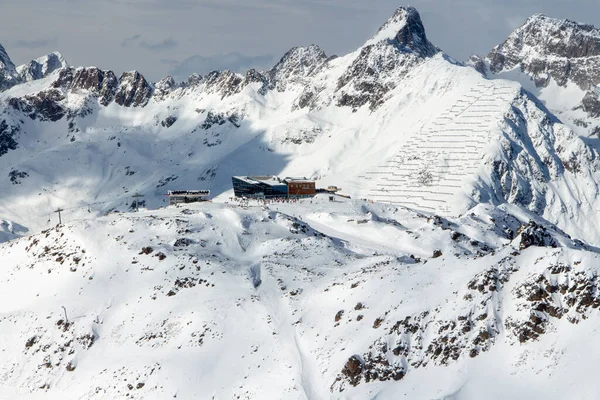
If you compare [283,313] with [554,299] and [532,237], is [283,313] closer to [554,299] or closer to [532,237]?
[532,237]

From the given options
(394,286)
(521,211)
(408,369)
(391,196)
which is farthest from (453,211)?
(408,369)

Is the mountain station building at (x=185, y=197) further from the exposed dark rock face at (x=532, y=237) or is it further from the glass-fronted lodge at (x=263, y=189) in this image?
the exposed dark rock face at (x=532, y=237)

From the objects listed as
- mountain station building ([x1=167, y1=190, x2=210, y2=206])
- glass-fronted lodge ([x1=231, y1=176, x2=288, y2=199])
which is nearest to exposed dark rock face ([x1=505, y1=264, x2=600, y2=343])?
mountain station building ([x1=167, y1=190, x2=210, y2=206])

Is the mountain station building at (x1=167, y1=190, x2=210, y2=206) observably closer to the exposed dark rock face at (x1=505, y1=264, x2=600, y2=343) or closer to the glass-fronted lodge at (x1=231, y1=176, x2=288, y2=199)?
the glass-fronted lodge at (x1=231, y1=176, x2=288, y2=199)

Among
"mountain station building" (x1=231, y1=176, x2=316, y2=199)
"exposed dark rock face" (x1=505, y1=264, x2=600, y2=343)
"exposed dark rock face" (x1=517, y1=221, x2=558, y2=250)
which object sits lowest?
"exposed dark rock face" (x1=505, y1=264, x2=600, y2=343)

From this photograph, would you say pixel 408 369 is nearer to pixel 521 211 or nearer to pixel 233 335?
pixel 233 335

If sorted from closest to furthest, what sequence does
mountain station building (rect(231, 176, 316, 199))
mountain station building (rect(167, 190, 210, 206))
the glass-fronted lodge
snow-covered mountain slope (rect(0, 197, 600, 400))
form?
snow-covered mountain slope (rect(0, 197, 600, 400)) → mountain station building (rect(167, 190, 210, 206)) → the glass-fronted lodge → mountain station building (rect(231, 176, 316, 199))

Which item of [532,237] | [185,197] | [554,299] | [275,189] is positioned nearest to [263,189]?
[275,189]

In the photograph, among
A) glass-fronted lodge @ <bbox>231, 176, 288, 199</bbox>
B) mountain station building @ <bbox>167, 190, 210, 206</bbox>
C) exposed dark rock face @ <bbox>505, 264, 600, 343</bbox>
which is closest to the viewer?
exposed dark rock face @ <bbox>505, 264, 600, 343</bbox>
